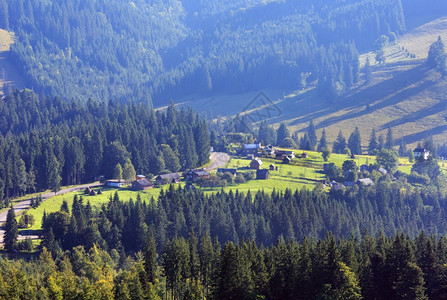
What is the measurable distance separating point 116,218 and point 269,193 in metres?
37.5

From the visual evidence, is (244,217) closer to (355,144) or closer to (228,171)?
(228,171)

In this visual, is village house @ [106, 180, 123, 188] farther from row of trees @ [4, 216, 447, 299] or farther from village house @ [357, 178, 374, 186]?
row of trees @ [4, 216, 447, 299]

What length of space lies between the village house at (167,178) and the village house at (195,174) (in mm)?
2525

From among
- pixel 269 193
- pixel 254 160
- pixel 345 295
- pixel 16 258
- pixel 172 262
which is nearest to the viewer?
pixel 345 295

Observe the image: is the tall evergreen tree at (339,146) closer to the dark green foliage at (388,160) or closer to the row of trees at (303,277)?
the dark green foliage at (388,160)

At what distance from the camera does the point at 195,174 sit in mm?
148125

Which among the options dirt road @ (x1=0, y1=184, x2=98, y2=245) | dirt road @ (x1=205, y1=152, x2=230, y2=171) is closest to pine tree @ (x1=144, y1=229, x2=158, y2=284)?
dirt road @ (x1=0, y1=184, x2=98, y2=245)

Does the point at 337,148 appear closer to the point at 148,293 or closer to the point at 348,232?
the point at 348,232

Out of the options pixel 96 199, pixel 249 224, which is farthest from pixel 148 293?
pixel 96 199

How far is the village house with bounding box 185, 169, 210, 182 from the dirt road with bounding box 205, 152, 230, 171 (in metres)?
6.77

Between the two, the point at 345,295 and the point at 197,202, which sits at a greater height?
the point at 197,202

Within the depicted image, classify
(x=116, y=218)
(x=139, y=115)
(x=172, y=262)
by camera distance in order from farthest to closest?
(x=139, y=115), (x=116, y=218), (x=172, y=262)

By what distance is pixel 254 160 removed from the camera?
509 feet

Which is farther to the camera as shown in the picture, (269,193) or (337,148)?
(337,148)
